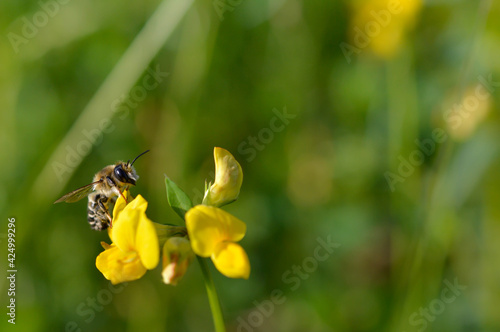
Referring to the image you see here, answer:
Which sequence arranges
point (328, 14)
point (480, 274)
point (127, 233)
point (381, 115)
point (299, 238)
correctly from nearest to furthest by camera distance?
point (127, 233) → point (480, 274) → point (299, 238) → point (381, 115) → point (328, 14)

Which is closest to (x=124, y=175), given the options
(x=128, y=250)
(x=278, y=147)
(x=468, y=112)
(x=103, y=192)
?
(x=103, y=192)

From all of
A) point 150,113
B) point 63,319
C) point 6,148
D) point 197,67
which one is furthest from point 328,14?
point 63,319

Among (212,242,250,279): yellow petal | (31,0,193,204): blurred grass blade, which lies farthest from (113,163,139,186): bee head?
(31,0,193,204): blurred grass blade

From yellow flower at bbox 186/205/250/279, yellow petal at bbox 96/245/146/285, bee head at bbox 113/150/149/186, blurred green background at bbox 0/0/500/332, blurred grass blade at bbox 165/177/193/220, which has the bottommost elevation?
blurred green background at bbox 0/0/500/332

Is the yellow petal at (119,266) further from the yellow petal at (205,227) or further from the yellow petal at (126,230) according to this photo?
the yellow petal at (205,227)

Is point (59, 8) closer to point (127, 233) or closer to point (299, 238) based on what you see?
point (299, 238)

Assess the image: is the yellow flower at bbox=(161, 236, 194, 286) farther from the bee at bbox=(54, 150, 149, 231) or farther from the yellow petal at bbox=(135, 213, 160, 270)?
the bee at bbox=(54, 150, 149, 231)

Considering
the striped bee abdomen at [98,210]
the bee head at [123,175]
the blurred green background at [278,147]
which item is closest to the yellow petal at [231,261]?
the bee head at [123,175]
